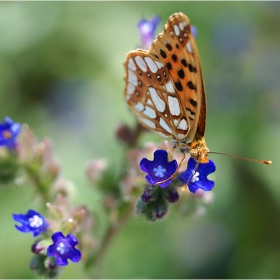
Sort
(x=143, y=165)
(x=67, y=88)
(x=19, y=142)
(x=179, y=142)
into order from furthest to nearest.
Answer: (x=67, y=88) < (x=19, y=142) < (x=179, y=142) < (x=143, y=165)

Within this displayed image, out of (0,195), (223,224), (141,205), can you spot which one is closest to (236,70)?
(223,224)

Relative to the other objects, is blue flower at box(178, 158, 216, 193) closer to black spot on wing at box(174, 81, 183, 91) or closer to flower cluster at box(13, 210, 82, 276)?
black spot on wing at box(174, 81, 183, 91)

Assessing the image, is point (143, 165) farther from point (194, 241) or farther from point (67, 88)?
point (67, 88)

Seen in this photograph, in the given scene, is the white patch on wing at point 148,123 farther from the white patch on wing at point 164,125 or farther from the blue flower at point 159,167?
the blue flower at point 159,167

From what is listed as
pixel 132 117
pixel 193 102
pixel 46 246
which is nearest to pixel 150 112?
pixel 193 102

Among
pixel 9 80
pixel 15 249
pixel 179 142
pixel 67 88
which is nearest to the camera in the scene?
pixel 179 142

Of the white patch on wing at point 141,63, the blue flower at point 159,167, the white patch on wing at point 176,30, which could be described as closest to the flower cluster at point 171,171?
the blue flower at point 159,167

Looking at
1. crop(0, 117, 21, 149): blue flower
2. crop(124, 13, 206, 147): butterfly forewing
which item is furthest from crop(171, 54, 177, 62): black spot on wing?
crop(0, 117, 21, 149): blue flower
